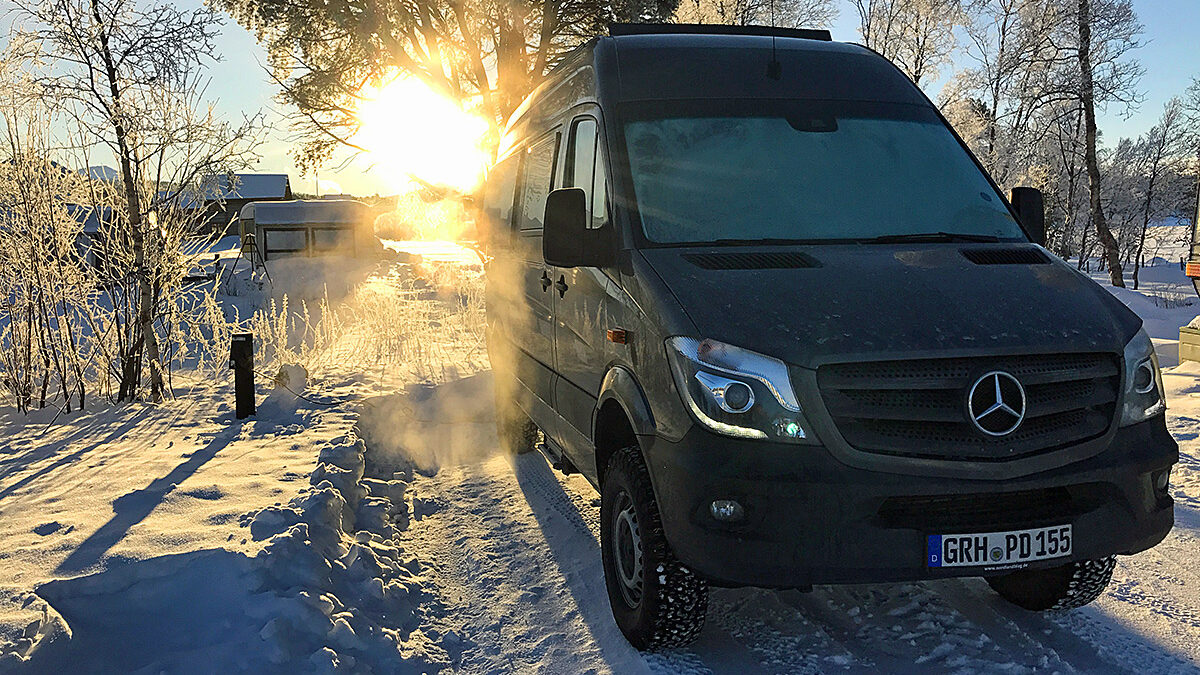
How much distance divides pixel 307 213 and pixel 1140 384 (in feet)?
133

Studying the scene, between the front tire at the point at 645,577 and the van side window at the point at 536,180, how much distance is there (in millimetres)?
1954

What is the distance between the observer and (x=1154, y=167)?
204ft

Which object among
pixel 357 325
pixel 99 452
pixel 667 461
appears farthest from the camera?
pixel 357 325

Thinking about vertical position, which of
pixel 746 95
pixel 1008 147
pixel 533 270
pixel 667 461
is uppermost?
pixel 1008 147

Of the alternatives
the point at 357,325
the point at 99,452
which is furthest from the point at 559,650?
the point at 357,325

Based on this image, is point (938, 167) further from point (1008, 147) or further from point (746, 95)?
point (1008, 147)

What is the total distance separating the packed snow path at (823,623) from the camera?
3391 millimetres

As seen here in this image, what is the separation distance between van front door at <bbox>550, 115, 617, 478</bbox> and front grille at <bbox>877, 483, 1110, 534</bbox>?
1.45m

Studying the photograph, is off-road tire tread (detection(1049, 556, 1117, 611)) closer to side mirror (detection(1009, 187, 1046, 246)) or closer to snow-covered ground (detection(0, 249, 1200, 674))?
snow-covered ground (detection(0, 249, 1200, 674))

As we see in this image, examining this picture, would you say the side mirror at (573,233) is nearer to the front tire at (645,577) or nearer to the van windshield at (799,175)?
the van windshield at (799,175)

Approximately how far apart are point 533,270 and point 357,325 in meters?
8.10

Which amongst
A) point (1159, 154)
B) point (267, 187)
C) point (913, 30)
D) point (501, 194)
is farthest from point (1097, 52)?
point (267, 187)

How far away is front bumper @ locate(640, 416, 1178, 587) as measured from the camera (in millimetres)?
2881

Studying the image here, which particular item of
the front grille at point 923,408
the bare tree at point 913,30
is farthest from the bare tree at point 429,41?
the front grille at point 923,408
